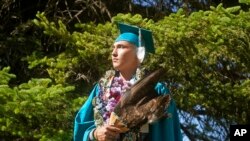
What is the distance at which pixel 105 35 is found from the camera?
5047 mm

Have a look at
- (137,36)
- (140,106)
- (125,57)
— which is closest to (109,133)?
(140,106)

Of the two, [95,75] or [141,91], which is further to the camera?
[95,75]

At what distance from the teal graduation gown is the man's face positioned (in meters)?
0.17

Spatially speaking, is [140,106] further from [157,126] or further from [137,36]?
[137,36]

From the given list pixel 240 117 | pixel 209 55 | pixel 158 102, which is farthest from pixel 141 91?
pixel 240 117

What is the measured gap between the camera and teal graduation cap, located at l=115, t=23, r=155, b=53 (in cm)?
306

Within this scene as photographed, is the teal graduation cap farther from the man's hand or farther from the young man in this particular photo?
the man's hand

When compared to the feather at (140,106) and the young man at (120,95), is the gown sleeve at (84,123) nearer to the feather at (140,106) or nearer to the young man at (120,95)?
the young man at (120,95)

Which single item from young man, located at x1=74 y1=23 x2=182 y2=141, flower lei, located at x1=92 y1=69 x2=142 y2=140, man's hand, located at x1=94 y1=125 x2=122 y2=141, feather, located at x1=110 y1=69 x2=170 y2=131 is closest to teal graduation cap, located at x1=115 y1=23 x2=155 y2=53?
young man, located at x1=74 y1=23 x2=182 y2=141

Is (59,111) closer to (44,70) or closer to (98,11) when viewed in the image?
(44,70)

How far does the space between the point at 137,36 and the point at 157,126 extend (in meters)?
0.50

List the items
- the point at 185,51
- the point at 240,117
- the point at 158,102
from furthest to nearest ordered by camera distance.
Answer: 1. the point at 240,117
2. the point at 185,51
3. the point at 158,102

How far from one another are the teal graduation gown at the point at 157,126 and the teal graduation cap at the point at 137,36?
0.77 feet

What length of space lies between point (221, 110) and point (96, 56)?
127cm
